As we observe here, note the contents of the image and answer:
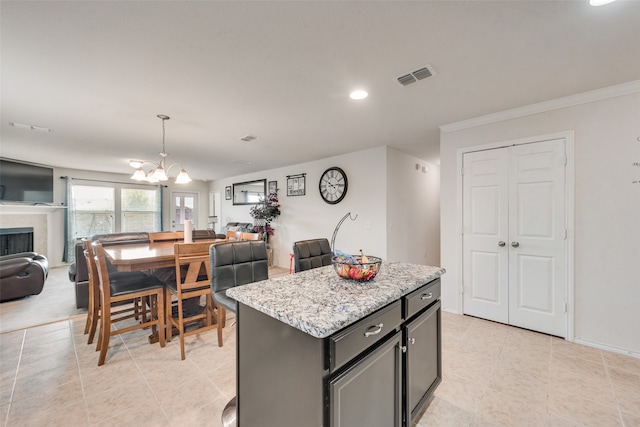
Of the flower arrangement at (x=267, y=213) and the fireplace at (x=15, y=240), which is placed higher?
the flower arrangement at (x=267, y=213)

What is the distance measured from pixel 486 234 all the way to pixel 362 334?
2637 mm

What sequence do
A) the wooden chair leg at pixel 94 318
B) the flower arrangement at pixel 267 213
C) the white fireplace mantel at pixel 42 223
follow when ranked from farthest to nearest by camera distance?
the flower arrangement at pixel 267 213, the white fireplace mantel at pixel 42 223, the wooden chair leg at pixel 94 318

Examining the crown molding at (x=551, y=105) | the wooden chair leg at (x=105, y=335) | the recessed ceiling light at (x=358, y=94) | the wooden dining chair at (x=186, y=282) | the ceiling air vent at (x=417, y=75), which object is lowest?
the wooden chair leg at (x=105, y=335)

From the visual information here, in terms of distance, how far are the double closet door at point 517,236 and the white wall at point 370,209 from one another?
1.32 m

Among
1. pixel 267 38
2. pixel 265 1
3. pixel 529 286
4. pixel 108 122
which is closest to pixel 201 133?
pixel 108 122

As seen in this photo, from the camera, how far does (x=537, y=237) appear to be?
2719 millimetres

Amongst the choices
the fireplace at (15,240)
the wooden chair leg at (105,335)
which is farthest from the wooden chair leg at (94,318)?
the fireplace at (15,240)

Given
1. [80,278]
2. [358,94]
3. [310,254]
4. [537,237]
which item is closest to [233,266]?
[310,254]

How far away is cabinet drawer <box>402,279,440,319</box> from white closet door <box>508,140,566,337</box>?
1733mm

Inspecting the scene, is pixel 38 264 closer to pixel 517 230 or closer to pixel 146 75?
pixel 146 75

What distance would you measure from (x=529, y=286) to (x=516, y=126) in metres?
1.73

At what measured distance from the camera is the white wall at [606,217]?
228cm

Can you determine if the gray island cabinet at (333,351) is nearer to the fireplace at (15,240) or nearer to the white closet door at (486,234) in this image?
the white closet door at (486,234)

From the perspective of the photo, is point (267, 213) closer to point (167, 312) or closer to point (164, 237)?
point (164, 237)
